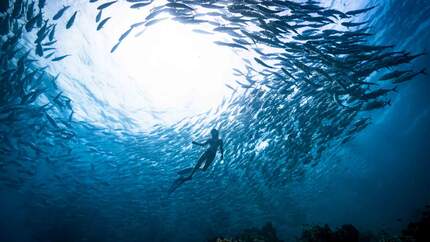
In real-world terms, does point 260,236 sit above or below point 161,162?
below

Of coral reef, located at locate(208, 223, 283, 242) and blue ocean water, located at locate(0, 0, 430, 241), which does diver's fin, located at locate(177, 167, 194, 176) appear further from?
blue ocean water, located at locate(0, 0, 430, 241)

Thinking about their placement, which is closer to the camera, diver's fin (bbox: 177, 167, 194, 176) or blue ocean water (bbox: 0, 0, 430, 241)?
diver's fin (bbox: 177, 167, 194, 176)

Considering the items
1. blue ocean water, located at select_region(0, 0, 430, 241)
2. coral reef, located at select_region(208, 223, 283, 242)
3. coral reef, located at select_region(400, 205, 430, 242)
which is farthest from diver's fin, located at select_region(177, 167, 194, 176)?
blue ocean water, located at select_region(0, 0, 430, 241)

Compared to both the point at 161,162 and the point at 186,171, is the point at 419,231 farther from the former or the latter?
the point at 161,162

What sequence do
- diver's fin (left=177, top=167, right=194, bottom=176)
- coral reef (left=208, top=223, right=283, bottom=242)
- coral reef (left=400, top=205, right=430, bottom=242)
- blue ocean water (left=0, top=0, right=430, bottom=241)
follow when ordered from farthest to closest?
blue ocean water (left=0, top=0, right=430, bottom=241), coral reef (left=208, top=223, right=283, bottom=242), coral reef (left=400, top=205, right=430, bottom=242), diver's fin (left=177, top=167, right=194, bottom=176)

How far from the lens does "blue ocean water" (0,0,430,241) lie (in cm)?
1484

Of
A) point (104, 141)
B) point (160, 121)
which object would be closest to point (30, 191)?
Result: point (104, 141)

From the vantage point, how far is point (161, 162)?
20719 millimetres

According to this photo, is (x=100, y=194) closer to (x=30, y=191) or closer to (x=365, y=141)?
(x=30, y=191)

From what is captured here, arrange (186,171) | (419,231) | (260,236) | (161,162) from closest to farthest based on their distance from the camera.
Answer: (186,171) → (419,231) → (260,236) → (161,162)

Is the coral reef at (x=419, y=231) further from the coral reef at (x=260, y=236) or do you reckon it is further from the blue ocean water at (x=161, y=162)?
the coral reef at (x=260, y=236)

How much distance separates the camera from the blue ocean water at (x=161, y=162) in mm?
14836

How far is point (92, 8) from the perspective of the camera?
1002 centimetres

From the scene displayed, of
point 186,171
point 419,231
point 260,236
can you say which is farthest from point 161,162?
point 419,231
